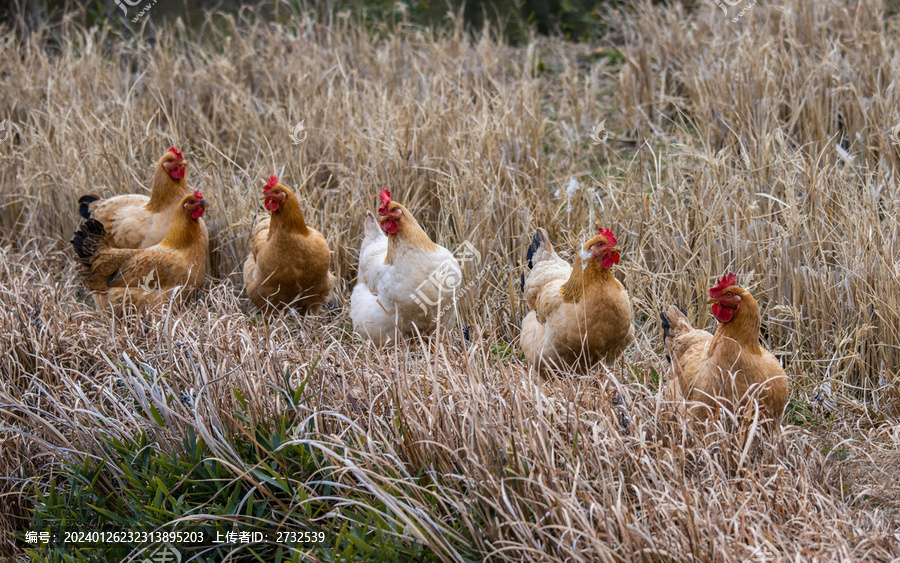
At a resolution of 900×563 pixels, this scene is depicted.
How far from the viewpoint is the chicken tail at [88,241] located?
4.09 m

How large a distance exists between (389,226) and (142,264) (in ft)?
5.15

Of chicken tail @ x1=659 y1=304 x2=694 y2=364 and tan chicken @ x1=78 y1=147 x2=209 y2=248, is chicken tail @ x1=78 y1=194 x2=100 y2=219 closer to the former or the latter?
tan chicken @ x1=78 y1=147 x2=209 y2=248

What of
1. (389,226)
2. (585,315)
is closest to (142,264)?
(389,226)

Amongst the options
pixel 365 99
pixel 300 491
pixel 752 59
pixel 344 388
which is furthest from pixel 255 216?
pixel 752 59

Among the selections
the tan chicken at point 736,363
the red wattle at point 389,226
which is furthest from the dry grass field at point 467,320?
the red wattle at point 389,226

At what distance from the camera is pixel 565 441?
2438mm

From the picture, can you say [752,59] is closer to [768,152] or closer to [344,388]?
[768,152]

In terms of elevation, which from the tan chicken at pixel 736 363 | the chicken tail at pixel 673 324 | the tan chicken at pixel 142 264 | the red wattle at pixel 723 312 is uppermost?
the red wattle at pixel 723 312

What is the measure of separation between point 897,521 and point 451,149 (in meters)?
3.37

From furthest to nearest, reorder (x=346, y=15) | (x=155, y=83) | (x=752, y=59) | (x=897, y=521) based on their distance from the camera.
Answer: (x=346, y=15) < (x=155, y=83) < (x=752, y=59) < (x=897, y=521)

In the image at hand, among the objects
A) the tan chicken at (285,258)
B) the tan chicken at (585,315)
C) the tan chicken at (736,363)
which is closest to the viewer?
the tan chicken at (736,363)

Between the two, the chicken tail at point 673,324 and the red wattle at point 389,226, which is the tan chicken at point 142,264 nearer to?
the red wattle at point 389,226

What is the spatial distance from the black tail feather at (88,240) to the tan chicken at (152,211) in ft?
1.10

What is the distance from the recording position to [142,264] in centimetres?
411
